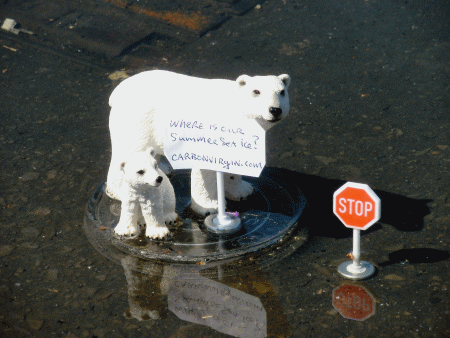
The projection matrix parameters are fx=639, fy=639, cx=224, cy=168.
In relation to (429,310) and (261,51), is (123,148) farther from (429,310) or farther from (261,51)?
(261,51)

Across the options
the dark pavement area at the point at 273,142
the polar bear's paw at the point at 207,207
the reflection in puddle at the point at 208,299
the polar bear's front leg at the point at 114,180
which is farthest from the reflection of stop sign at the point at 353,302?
the polar bear's front leg at the point at 114,180

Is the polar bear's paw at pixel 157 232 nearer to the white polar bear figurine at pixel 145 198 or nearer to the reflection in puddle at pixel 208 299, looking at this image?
the white polar bear figurine at pixel 145 198

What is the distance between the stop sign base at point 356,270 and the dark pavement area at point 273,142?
0.05 meters

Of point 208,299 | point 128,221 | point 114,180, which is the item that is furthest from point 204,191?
point 208,299

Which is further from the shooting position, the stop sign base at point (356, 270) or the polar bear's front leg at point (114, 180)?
the polar bear's front leg at point (114, 180)

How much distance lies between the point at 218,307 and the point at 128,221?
845mm

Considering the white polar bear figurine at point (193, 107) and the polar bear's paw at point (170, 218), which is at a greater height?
the white polar bear figurine at point (193, 107)

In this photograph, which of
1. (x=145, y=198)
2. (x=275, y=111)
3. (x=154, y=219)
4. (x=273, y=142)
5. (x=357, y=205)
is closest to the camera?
(x=357, y=205)

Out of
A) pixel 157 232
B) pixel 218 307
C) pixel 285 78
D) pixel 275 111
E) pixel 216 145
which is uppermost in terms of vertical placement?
pixel 285 78

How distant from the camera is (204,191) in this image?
4.32 metres

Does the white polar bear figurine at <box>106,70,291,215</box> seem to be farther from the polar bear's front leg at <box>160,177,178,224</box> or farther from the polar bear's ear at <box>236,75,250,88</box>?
the polar bear's front leg at <box>160,177,178,224</box>

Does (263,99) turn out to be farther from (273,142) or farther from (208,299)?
(273,142)

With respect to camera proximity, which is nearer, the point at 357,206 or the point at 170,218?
the point at 357,206

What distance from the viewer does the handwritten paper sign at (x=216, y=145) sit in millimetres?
3854
